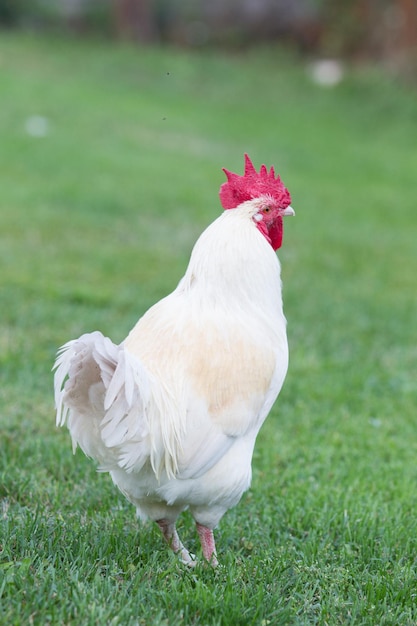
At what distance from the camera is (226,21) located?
29.8 m

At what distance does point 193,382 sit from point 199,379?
0.02 meters

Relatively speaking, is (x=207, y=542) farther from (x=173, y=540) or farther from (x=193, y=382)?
(x=193, y=382)

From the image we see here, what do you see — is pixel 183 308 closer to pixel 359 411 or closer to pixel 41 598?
pixel 41 598

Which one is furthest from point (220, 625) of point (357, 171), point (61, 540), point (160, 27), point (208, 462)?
point (160, 27)

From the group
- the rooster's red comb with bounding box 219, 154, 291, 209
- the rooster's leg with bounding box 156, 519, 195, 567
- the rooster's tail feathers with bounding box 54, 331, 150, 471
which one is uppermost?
the rooster's red comb with bounding box 219, 154, 291, 209

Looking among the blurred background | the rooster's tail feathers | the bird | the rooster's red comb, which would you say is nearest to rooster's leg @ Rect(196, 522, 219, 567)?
the bird

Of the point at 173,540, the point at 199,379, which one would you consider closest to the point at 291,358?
the point at 173,540

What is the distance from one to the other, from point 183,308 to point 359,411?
2529mm

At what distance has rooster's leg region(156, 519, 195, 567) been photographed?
329cm

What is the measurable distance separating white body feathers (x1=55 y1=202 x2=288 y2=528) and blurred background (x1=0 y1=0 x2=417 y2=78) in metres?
22.8

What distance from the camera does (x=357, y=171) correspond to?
45.1 ft

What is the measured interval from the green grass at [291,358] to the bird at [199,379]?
340 millimetres

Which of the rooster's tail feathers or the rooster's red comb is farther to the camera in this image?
the rooster's red comb

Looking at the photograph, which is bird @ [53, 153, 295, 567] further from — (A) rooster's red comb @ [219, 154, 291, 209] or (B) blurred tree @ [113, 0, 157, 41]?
(B) blurred tree @ [113, 0, 157, 41]
